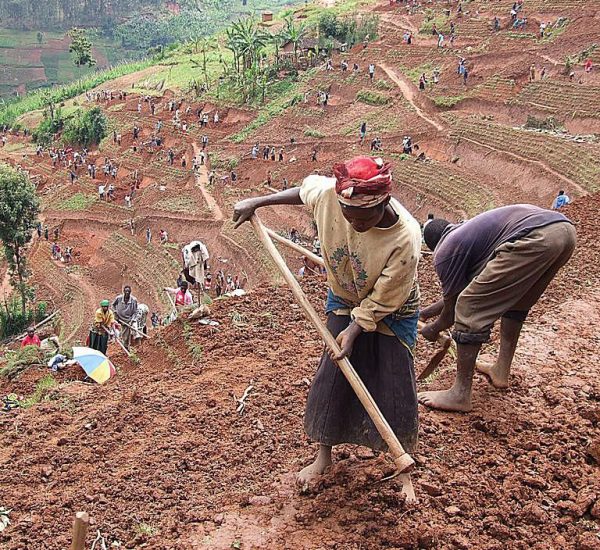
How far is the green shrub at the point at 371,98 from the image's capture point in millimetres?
31906

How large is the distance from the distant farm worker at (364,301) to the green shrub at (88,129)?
41.2 meters

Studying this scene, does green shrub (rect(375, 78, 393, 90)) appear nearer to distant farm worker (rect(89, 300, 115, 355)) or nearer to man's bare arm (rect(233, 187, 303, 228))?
distant farm worker (rect(89, 300, 115, 355))

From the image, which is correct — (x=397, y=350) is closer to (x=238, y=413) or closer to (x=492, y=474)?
(x=492, y=474)

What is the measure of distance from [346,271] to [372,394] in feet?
2.17

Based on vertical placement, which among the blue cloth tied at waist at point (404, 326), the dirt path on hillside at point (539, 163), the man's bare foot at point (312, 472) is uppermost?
the blue cloth tied at waist at point (404, 326)

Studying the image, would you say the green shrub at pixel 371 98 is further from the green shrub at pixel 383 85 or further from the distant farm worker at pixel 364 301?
the distant farm worker at pixel 364 301

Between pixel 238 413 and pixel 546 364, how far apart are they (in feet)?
7.42

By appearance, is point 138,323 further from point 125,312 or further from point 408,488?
point 408,488

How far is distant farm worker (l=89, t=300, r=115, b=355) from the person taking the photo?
345 inches

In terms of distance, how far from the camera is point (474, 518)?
314cm

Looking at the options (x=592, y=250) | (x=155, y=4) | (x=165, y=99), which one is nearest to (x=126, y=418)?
(x=592, y=250)

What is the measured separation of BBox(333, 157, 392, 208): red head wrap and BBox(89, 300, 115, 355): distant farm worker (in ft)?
21.5

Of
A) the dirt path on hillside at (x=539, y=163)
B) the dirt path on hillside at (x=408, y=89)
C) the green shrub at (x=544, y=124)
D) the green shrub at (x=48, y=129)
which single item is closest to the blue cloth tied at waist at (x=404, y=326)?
the dirt path on hillside at (x=539, y=163)

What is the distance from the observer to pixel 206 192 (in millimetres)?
29562
